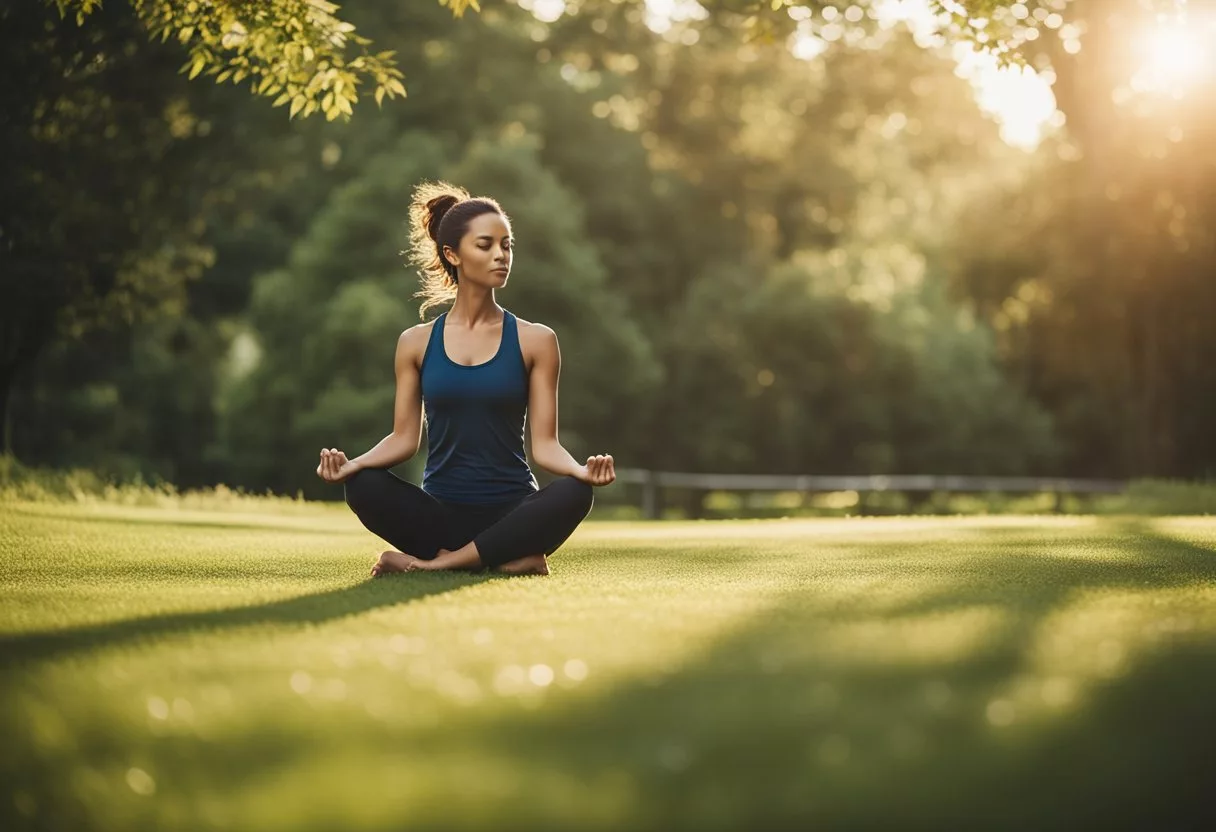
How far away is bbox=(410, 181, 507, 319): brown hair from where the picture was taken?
7.52 m

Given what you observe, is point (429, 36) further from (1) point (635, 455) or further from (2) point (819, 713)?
(2) point (819, 713)

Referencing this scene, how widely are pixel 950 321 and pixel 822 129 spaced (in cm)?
1012

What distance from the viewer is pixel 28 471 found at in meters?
17.8

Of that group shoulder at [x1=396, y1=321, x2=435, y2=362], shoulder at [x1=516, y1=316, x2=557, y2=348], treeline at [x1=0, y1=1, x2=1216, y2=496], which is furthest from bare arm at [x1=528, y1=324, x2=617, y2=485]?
treeline at [x1=0, y1=1, x2=1216, y2=496]

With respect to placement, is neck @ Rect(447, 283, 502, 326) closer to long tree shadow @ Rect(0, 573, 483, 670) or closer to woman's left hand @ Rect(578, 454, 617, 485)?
woman's left hand @ Rect(578, 454, 617, 485)

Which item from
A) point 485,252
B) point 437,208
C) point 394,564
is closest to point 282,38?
point 437,208

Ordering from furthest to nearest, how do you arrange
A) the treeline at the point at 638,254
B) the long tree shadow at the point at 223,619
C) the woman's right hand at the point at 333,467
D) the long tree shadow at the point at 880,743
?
the treeline at the point at 638,254
the woman's right hand at the point at 333,467
the long tree shadow at the point at 223,619
the long tree shadow at the point at 880,743

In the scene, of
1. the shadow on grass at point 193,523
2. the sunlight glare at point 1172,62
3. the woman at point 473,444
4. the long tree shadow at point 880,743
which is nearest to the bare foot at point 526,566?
the woman at point 473,444

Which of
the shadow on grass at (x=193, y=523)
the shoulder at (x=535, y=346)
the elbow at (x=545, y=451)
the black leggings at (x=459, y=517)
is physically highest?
the shoulder at (x=535, y=346)

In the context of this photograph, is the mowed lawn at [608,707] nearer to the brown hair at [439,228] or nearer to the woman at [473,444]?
the woman at [473,444]

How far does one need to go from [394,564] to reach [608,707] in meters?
3.82

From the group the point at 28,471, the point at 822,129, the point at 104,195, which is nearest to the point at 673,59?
the point at 822,129

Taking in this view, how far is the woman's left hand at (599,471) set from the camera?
6.53 meters

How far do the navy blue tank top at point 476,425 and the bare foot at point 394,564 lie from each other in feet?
1.24
